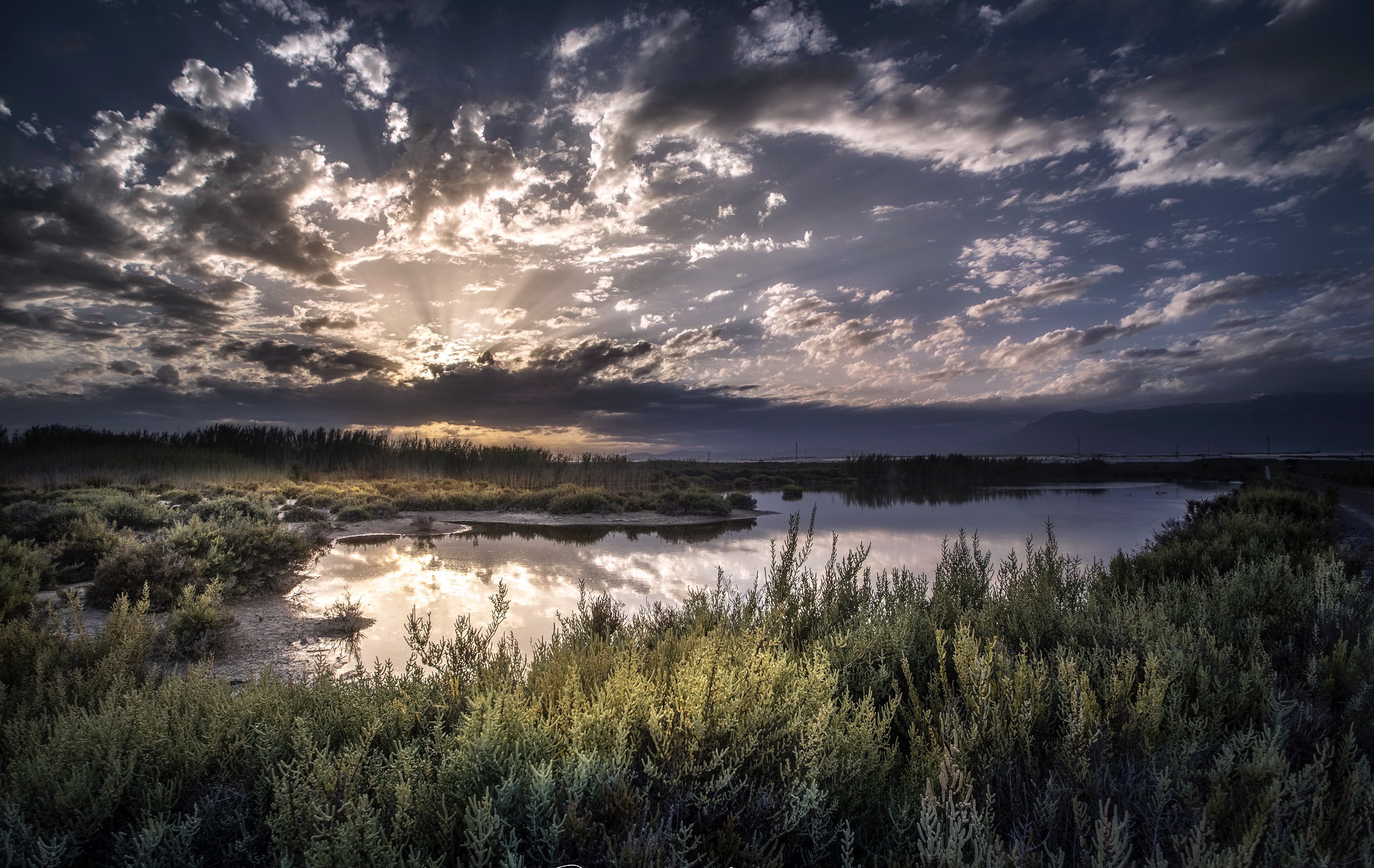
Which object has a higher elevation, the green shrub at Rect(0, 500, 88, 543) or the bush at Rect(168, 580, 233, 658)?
the green shrub at Rect(0, 500, 88, 543)

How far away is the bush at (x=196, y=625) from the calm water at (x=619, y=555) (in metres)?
1.32

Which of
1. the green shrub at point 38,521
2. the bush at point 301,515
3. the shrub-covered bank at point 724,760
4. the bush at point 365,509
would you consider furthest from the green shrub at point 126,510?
the shrub-covered bank at point 724,760

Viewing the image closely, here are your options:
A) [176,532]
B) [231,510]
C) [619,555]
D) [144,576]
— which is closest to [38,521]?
[176,532]

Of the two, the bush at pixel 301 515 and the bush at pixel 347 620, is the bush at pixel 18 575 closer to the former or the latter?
the bush at pixel 347 620

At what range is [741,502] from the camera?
2331 centimetres

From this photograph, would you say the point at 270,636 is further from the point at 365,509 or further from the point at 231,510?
the point at 365,509

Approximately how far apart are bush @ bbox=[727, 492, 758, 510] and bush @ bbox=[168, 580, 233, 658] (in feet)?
57.8

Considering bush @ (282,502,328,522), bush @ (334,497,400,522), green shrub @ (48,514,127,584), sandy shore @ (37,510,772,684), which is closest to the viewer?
sandy shore @ (37,510,772,684)

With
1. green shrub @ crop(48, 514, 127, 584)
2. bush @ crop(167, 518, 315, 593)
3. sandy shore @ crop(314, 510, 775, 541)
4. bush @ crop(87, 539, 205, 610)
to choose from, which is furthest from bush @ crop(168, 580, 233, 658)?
sandy shore @ crop(314, 510, 775, 541)

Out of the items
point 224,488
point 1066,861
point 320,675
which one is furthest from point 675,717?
point 224,488

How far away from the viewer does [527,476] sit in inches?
1097

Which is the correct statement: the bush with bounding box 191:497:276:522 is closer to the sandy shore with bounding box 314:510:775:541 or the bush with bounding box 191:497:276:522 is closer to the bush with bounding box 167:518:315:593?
the sandy shore with bounding box 314:510:775:541

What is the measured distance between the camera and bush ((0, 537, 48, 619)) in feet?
18.8

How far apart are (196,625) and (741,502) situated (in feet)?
62.1
